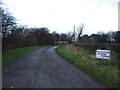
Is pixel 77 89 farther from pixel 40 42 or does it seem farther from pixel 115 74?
pixel 40 42

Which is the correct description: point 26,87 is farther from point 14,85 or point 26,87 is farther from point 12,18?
point 12,18

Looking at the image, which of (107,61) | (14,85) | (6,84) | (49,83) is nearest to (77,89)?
(49,83)

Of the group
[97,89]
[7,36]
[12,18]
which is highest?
[12,18]

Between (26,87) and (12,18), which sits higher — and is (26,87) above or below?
below

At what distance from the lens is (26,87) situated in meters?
4.74

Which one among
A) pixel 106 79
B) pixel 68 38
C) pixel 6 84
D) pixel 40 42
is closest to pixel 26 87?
pixel 6 84

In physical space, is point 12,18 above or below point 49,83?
above

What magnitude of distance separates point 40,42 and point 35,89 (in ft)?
163

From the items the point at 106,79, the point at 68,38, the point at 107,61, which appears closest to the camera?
the point at 106,79

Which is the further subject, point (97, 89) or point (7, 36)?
point (7, 36)

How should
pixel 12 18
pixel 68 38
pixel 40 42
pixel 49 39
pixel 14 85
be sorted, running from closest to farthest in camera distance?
pixel 14 85
pixel 12 18
pixel 40 42
pixel 49 39
pixel 68 38

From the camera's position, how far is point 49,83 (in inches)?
207

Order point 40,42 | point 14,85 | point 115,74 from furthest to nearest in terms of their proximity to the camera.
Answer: point 40,42 < point 115,74 < point 14,85

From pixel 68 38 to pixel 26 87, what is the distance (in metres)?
78.5
